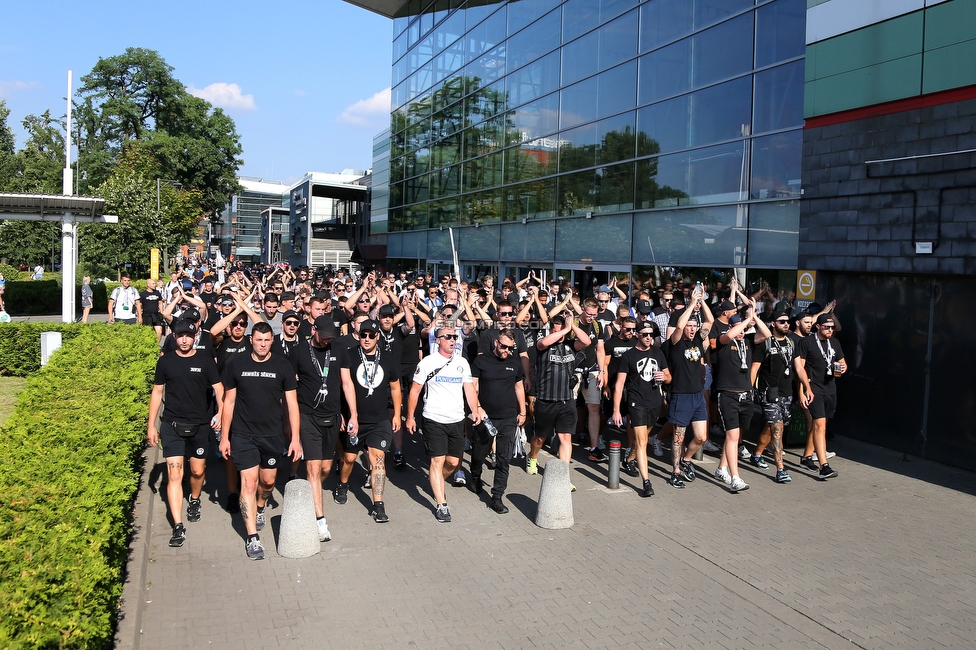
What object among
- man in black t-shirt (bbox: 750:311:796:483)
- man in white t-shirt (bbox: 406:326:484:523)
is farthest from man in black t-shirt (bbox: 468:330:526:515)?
man in black t-shirt (bbox: 750:311:796:483)

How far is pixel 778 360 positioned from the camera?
934cm

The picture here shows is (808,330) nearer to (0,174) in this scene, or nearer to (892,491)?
(892,491)

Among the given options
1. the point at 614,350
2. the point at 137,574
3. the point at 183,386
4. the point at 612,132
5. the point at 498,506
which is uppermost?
the point at 612,132

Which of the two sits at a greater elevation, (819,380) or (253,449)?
(819,380)

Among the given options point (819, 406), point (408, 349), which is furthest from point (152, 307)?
point (819, 406)

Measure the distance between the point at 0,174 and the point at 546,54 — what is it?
42.6 metres

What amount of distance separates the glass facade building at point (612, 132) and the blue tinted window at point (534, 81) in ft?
0.22

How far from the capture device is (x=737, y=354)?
877 centimetres

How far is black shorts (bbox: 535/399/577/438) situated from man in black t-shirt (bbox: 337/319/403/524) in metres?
1.71

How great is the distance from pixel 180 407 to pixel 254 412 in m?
0.76

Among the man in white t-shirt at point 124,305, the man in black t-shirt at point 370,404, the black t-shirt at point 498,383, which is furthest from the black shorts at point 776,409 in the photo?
the man in white t-shirt at point 124,305

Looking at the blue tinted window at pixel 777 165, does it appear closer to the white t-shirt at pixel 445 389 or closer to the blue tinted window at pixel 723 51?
the blue tinted window at pixel 723 51

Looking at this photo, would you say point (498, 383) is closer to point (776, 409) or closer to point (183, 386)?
point (183, 386)

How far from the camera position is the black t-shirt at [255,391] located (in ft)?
21.2
